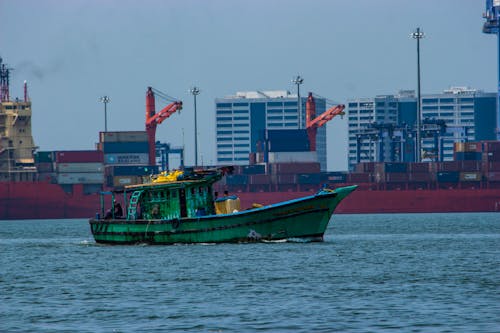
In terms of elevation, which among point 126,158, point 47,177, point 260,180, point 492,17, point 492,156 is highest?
point 492,17

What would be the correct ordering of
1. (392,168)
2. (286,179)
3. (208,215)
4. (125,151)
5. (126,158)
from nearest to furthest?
(208,215) → (392,168) → (286,179) → (126,158) → (125,151)

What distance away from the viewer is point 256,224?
196 feet

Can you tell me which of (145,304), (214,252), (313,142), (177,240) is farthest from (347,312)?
(313,142)

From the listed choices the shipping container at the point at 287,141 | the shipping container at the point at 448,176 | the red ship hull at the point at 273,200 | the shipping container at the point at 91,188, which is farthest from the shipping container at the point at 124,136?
the shipping container at the point at 448,176

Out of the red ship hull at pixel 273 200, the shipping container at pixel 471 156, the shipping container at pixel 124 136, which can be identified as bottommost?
the red ship hull at pixel 273 200

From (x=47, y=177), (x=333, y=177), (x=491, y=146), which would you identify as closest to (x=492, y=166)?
(x=491, y=146)

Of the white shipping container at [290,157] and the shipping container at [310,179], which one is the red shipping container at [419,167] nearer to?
the shipping container at [310,179]

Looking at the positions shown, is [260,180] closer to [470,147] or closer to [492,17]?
[470,147]

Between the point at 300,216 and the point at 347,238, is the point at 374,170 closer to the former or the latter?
the point at 347,238

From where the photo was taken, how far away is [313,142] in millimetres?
Answer: 178250

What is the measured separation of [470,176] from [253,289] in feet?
397

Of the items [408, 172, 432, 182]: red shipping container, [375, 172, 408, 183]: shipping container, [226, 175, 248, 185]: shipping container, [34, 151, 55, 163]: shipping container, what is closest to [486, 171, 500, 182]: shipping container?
[408, 172, 432, 182]: red shipping container

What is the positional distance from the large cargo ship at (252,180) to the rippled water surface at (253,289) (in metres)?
93.0

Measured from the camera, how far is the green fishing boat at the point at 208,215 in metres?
59.5
